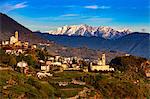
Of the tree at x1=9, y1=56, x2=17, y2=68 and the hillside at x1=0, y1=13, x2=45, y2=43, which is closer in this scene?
the tree at x1=9, y1=56, x2=17, y2=68

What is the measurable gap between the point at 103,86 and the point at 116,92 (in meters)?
1.27

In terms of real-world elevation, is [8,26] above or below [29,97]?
above

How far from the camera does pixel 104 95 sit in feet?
156

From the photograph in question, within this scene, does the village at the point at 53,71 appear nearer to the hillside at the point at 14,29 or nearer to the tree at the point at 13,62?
the tree at the point at 13,62

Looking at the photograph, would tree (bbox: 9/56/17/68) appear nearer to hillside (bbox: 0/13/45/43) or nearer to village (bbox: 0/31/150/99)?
village (bbox: 0/31/150/99)

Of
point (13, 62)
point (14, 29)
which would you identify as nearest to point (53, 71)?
point (13, 62)

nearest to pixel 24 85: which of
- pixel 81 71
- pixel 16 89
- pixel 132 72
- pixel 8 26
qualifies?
pixel 16 89

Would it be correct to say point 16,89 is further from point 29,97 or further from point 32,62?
point 32,62

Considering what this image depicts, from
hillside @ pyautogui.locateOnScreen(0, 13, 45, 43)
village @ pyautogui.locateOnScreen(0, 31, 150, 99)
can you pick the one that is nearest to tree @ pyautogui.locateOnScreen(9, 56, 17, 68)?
village @ pyautogui.locateOnScreen(0, 31, 150, 99)

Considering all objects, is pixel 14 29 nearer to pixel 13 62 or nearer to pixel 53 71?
pixel 53 71

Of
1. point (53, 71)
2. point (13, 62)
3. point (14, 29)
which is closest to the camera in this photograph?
point (13, 62)

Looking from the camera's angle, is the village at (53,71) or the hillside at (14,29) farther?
the hillside at (14,29)

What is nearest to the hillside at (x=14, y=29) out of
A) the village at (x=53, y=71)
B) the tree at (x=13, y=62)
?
the village at (x=53, y=71)

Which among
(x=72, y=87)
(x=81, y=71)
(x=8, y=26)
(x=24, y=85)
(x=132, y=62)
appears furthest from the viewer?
(x=8, y=26)
